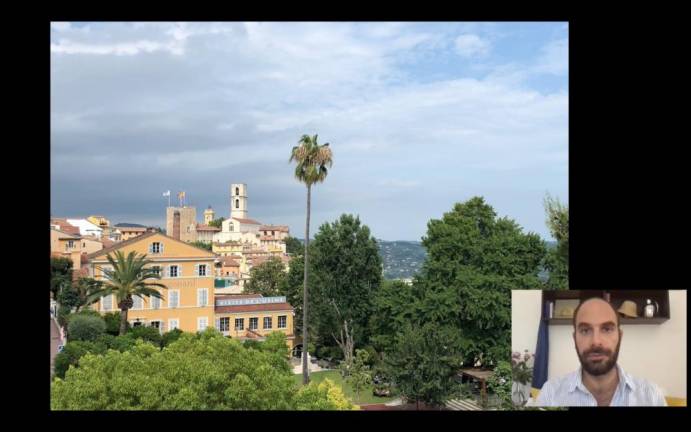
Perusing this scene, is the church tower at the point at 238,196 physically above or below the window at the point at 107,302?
above

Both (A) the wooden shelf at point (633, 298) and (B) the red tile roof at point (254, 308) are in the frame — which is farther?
→ (B) the red tile roof at point (254, 308)

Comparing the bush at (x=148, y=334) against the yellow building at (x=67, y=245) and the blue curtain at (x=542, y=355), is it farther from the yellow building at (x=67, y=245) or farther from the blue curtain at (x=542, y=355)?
the blue curtain at (x=542, y=355)

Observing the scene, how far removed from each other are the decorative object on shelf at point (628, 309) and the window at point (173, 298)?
7333mm

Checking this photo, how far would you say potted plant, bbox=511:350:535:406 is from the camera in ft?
17.2

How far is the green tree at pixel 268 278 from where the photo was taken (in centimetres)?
1283

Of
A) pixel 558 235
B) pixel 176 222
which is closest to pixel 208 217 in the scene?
pixel 176 222

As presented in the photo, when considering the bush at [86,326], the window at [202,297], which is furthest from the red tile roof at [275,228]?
the bush at [86,326]

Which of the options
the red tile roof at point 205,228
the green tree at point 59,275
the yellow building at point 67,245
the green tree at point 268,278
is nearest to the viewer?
the green tree at point 59,275

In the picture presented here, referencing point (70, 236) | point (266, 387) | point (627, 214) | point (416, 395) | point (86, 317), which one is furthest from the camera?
point (70, 236)
